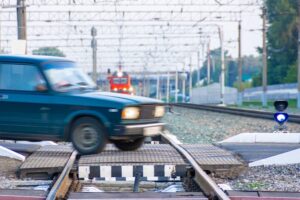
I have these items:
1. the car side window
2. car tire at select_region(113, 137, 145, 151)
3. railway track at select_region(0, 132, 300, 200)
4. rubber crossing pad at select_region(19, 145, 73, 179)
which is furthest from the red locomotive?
the car side window

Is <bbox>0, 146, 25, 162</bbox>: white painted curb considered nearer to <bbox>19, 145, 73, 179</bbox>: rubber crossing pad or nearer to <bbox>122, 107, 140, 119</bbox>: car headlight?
<bbox>19, 145, 73, 179</bbox>: rubber crossing pad

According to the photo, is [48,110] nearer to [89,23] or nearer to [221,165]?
[221,165]

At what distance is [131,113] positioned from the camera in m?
8.62

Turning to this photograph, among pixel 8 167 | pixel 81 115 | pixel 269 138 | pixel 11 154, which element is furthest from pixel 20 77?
pixel 269 138

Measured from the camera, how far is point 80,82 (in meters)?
9.12

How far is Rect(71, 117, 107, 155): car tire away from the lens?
8.52m

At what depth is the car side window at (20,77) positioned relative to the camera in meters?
8.70

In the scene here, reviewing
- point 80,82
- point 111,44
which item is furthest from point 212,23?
point 80,82

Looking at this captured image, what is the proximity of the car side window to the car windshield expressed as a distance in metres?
0.15

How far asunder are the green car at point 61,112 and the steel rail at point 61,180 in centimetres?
61

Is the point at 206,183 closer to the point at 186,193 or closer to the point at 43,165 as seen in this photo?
the point at 186,193

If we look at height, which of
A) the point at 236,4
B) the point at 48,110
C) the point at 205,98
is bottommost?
the point at 205,98

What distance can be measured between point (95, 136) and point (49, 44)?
56651 mm

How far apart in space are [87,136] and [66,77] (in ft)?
2.83
